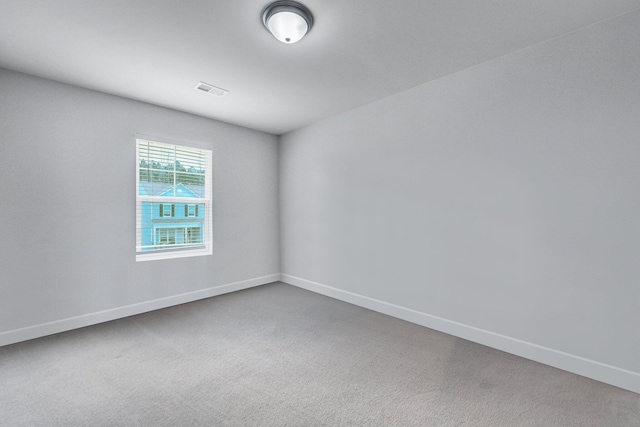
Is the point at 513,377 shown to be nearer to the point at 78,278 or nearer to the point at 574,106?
the point at 574,106

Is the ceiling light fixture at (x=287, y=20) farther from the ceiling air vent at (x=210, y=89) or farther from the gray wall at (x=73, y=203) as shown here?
the gray wall at (x=73, y=203)

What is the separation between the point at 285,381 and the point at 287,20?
8.15 feet

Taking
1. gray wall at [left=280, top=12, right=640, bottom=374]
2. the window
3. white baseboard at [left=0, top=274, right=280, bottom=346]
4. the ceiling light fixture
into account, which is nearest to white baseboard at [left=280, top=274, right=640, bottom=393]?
gray wall at [left=280, top=12, right=640, bottom=374]

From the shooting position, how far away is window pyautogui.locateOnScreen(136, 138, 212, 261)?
139 inches

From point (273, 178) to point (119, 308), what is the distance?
2725mm

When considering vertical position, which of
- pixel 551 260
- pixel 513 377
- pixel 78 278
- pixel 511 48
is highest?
pixel 511 48

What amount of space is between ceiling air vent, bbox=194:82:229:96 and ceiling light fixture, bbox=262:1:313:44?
124cm

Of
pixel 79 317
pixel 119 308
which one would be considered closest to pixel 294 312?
pixel 119 308

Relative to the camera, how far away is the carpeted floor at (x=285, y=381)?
66.2 inches

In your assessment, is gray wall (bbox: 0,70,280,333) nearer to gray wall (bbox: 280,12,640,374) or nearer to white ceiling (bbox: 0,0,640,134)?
white ceiling (bbox: 0,0,640,134)

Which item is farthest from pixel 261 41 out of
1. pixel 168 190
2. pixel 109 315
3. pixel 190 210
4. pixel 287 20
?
→ pixel 109 315

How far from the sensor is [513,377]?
2080mm

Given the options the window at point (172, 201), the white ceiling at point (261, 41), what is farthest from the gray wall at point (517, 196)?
the window at point (172, 201)

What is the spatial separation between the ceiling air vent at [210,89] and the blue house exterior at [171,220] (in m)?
1.37
